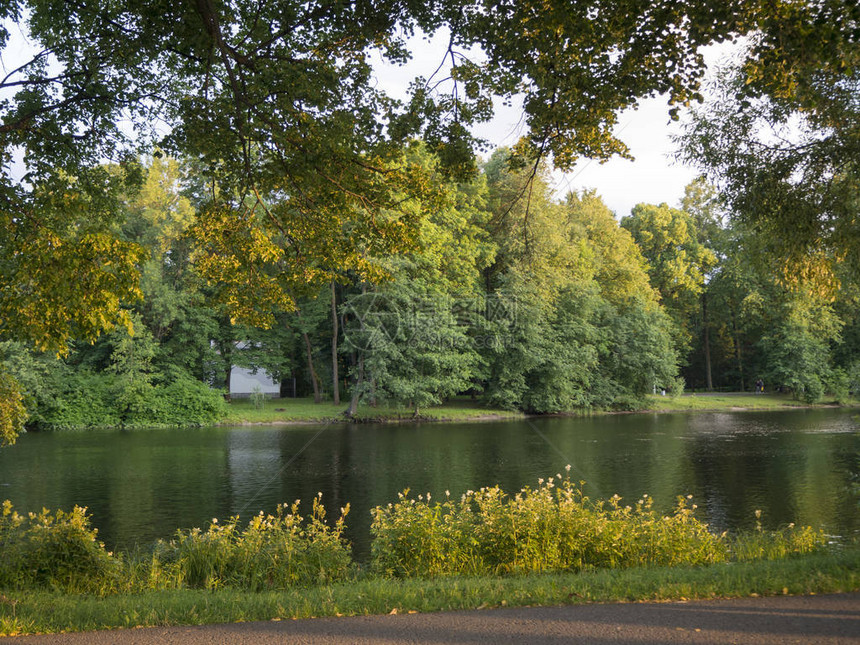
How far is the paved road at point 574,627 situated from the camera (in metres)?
4.99

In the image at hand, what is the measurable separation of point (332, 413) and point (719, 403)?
2733 centimetres

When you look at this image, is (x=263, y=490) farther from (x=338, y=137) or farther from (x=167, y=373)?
(x=167, y=373)

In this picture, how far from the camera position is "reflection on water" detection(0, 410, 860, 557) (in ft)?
49.3

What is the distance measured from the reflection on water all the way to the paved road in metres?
6.40

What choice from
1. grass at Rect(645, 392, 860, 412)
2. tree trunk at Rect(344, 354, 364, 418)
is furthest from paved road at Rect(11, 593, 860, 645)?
grass at Rect(645, 392, 860, 412)

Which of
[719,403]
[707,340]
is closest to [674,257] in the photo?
[707,340]

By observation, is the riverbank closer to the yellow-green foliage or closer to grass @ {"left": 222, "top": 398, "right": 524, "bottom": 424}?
grass @ {"left": 222, "top": 398, "right": 524, "bottom": 424}

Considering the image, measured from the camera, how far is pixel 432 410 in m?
40.3

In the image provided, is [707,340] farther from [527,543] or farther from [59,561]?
[59,561]

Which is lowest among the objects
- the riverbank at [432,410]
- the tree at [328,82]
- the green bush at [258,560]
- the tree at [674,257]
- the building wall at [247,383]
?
the riverbank at [432,410]

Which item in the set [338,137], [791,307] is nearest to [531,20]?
[338,137]

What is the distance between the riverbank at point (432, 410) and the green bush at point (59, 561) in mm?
28900

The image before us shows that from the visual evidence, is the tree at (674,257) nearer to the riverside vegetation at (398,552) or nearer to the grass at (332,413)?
the grass at (332,413)

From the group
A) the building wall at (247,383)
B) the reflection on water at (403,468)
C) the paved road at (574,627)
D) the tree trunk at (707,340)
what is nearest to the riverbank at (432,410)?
the reflection on water at (403,468)
